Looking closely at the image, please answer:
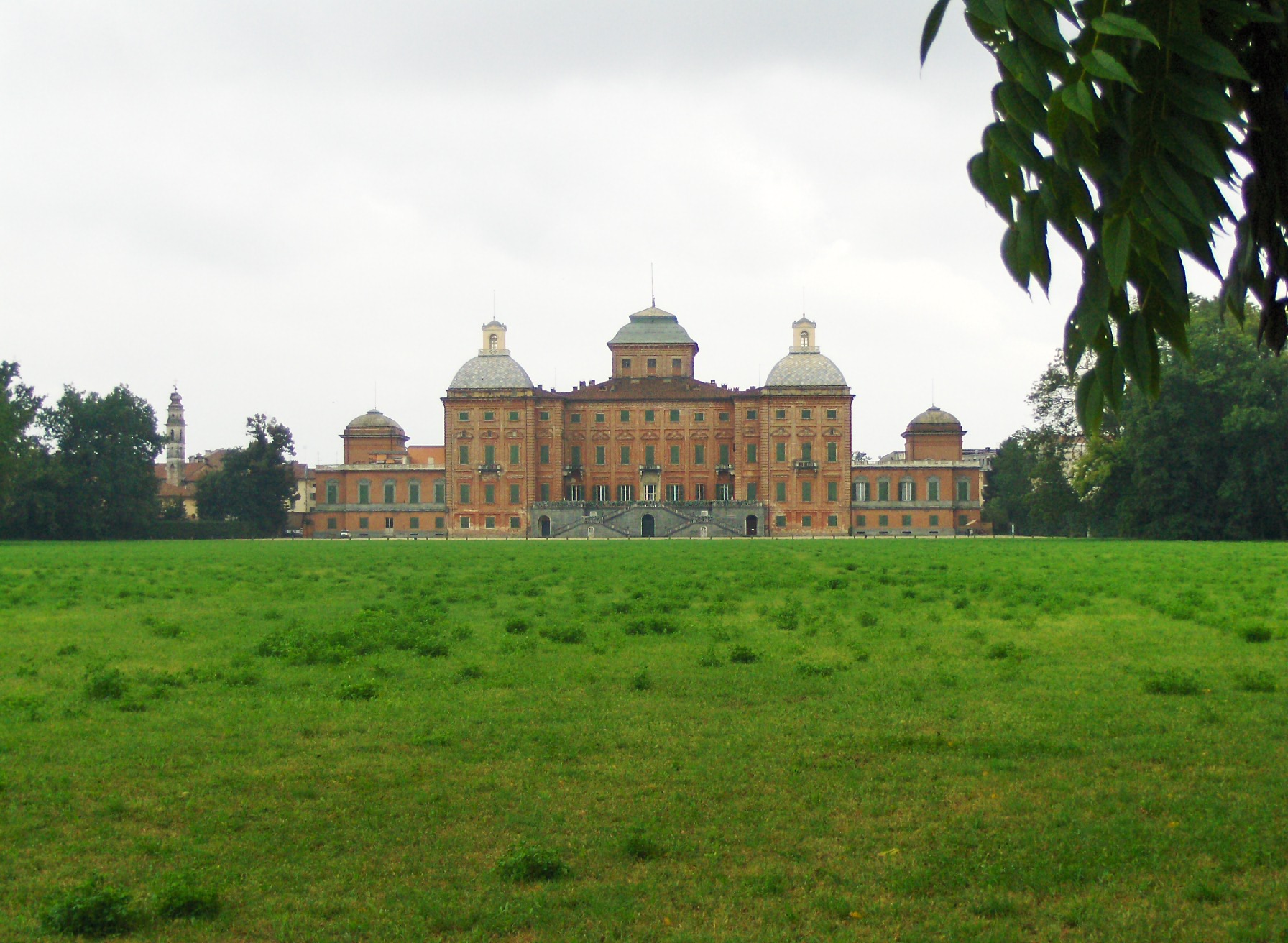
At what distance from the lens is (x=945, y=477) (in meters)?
96.7

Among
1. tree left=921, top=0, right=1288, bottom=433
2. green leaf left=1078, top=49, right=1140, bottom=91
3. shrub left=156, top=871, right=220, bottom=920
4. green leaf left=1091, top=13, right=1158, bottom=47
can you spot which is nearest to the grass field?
shrub left=156, top=871, right=220, bottom=920

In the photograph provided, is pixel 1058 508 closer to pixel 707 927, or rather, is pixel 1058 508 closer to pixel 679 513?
pixel 679 513

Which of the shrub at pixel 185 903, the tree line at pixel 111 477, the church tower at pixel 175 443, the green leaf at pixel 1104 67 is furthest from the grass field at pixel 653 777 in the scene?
the church tower at pixel 175 443

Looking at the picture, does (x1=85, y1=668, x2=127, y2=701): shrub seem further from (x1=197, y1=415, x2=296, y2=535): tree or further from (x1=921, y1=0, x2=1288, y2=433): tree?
(x1=197, y1=415, x2=296, y2=535): tree

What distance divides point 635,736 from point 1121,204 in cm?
616

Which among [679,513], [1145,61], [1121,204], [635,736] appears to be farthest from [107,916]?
[679,513]

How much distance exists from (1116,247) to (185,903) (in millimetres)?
4724

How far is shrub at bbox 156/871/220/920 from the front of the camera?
5465mm

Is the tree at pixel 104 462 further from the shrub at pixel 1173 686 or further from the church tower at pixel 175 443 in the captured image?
the shrub at pixel 1173 686

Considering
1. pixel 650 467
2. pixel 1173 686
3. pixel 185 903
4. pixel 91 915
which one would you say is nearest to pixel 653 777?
pixel 185 903

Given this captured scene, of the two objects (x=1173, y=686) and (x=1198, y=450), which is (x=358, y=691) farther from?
(x=1198, y=450)

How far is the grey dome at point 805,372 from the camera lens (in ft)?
301

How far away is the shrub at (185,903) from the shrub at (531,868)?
4.36ft

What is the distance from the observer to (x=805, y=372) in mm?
92375
